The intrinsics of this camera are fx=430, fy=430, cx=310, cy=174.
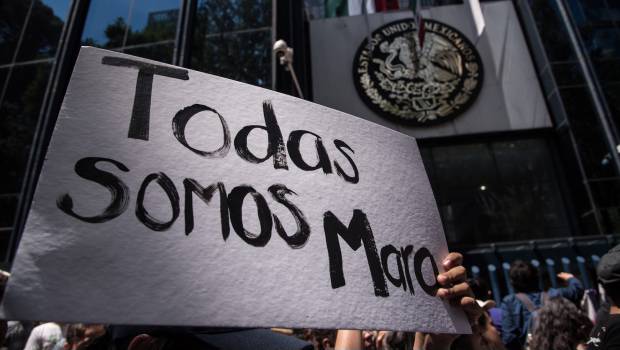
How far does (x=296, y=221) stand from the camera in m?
1.04

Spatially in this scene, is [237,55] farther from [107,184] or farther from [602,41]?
[107,184]

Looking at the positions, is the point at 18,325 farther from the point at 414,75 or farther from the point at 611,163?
the point at 611,163

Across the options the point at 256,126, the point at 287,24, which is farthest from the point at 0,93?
the point at 256,126

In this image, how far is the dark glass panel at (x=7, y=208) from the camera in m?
10.0

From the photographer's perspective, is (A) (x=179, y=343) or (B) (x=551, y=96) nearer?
(A) (x=179, y=343)

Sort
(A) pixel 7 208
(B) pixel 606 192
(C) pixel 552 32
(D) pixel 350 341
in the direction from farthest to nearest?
(C) pixel 552 32, (B) pixel 606 192, (A) pixel 7 208, (D) pixel 350 341

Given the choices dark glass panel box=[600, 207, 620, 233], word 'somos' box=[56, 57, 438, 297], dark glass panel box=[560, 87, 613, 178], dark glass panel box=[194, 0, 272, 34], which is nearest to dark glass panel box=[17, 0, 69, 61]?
dark glass panel box=[194, 0, 272, 34]

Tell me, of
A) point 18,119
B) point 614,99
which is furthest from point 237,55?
point 614,99

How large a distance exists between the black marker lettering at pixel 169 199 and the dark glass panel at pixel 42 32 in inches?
511

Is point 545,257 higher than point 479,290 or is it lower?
higher

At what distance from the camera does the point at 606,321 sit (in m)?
1.87

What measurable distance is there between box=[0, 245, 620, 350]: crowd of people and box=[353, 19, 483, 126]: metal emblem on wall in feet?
27.5

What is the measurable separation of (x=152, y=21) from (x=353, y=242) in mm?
12107

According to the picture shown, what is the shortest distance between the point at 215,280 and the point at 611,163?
1284 centimetres
